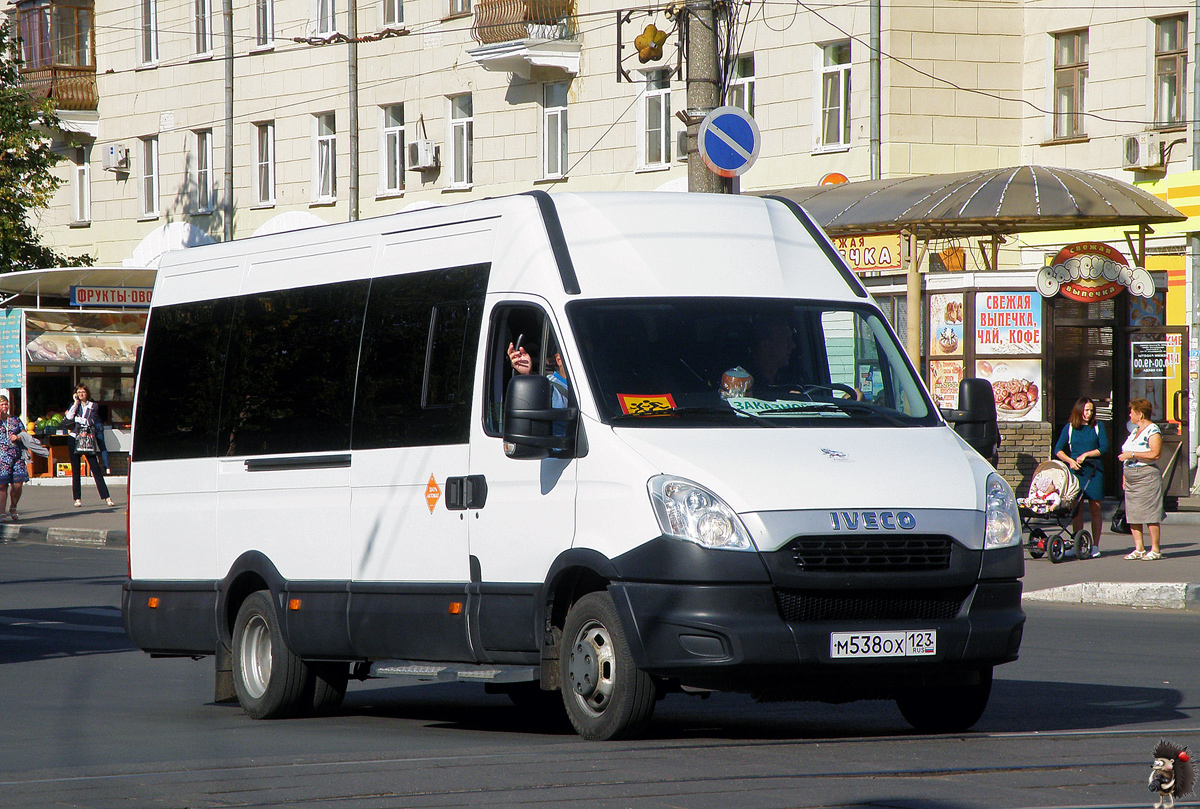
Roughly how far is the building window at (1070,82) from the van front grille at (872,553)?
2209 centimetres

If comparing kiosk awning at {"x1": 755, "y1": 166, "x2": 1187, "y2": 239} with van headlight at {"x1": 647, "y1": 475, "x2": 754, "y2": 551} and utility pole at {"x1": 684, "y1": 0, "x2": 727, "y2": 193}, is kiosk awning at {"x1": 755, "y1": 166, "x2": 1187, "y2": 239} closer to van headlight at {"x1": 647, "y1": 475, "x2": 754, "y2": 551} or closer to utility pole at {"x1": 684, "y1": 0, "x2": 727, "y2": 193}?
utility pole at {"x1": 684, "y1": 0, "x2": 727, "y2": 193}

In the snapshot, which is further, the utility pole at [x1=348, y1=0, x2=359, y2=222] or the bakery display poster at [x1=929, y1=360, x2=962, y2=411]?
the utility pole at [x1=348, y1=0, x2=359, y2=222]

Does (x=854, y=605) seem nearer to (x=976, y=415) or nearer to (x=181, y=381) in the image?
(x=976, y=415)

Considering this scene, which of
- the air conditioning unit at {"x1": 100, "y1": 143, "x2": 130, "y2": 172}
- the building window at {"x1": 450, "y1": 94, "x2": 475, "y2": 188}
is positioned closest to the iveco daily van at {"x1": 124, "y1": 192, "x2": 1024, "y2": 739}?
the building window at {"x1": 450, "y1": 94, "x2": 475, "y2": 188}

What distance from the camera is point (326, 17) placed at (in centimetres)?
3850

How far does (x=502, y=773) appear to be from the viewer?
7105 mm

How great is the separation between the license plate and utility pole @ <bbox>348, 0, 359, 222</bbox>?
98.3 feet

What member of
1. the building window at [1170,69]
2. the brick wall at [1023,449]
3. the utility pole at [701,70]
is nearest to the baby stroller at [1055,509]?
the brick wall at [1023,449]

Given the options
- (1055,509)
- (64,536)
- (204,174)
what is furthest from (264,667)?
(204,174)

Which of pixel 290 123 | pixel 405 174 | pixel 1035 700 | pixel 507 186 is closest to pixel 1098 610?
pixel 1035 700

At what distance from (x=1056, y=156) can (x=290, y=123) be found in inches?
675

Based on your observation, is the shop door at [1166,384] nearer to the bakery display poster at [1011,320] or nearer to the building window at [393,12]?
the bakery display poster at [1011,320]

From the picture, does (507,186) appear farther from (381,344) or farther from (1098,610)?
(381,344)

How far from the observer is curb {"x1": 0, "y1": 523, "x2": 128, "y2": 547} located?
81.2 ft
